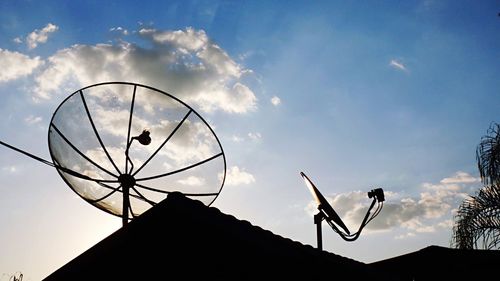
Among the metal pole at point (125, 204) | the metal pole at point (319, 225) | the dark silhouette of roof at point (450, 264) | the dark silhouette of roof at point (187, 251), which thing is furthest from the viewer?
the dark silhouette of roof at point (450, 264)

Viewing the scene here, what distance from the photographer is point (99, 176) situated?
18.5ft

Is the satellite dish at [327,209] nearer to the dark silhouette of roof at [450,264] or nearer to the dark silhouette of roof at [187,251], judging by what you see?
the dark silhouette of roof at [450,264]

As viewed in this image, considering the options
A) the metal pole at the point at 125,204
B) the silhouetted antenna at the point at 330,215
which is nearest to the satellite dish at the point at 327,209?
the silhouetted antenna at the point at 330,215

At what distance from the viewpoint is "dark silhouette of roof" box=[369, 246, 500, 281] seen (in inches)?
309

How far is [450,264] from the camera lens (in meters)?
7.95

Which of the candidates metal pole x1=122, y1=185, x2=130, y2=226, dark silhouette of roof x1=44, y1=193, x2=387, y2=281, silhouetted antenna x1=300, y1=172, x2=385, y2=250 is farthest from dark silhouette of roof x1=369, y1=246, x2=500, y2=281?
dark silhouette of roof x1=44, y1=193, x2=387, y2=281

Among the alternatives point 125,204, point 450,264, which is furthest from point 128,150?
point 450,264

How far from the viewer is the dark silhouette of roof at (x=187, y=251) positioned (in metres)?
3.14

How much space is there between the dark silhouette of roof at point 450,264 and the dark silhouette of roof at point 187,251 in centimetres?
515

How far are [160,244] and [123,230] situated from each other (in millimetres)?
352

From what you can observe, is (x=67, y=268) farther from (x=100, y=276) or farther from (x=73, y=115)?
(x=73, y=115)

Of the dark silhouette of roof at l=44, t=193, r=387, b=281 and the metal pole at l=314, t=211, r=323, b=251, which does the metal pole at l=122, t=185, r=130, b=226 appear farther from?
the metal pole at l=314, t=211, r=323, b=251

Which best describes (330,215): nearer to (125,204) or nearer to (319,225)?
(319,225)

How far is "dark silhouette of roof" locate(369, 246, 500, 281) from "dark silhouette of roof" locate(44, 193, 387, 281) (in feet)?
16.9
